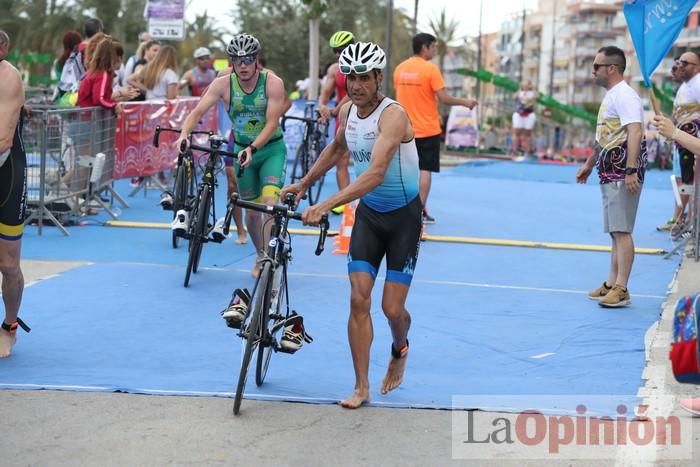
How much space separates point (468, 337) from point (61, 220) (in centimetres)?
661

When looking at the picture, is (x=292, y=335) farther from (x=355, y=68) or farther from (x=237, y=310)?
(x=355, y=68)

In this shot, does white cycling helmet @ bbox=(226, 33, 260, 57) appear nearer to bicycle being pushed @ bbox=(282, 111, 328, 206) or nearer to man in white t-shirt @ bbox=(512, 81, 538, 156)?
bicycle being pushed @ bbox=(282, 111, 328, 206)

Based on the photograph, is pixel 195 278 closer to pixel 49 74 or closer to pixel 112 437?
pixel 112 437

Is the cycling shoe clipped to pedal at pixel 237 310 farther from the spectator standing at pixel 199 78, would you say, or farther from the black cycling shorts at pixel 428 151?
the spectator standing at pixel 199 78

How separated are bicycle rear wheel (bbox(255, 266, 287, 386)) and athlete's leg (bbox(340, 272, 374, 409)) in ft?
1.42

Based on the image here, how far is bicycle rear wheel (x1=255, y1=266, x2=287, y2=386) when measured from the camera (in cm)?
627

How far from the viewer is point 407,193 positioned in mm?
6434

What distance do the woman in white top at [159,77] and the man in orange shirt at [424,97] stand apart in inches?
176

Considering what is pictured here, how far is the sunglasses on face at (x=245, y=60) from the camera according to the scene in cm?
942

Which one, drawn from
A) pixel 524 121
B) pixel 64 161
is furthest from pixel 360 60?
pixel 524 121

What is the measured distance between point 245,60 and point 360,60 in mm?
3420

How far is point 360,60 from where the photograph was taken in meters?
6.19

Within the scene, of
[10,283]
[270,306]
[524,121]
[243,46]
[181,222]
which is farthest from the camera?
[524,121]

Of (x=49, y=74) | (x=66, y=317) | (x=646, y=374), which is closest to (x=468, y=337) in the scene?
(x=646, y=374)
